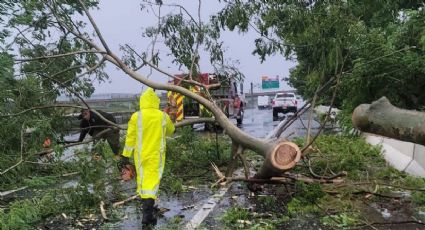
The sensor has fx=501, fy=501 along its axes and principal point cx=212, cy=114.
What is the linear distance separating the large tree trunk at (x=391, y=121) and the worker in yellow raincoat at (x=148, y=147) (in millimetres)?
2686

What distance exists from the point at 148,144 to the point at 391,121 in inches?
121

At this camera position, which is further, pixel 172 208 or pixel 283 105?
pixel 283 105

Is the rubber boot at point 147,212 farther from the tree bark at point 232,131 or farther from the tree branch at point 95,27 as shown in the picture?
the tree branch at point 95,27

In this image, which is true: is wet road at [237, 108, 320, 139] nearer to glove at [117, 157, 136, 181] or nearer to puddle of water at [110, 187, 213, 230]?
puddle of water at [110, 187, 213, 230]

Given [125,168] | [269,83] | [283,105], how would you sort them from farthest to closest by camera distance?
[269,83]
[283,105]
[125,168]

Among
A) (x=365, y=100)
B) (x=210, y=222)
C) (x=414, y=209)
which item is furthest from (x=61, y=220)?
(x=365, y=100)

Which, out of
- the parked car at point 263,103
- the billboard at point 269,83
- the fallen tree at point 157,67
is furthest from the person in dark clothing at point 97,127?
the billboard at point 269,83

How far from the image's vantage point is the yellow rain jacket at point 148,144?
567cm

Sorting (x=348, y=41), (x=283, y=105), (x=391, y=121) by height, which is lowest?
(x=283, y=105)

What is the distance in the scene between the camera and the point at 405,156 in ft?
27.3

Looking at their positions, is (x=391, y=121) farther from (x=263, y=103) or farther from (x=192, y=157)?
(x=263, y=103)

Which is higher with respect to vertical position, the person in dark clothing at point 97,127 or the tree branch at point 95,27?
the tree branch at point 95,27

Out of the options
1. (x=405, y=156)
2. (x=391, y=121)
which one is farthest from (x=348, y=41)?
(x=391, y=121)

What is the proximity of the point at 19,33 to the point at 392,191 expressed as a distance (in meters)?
6.14
